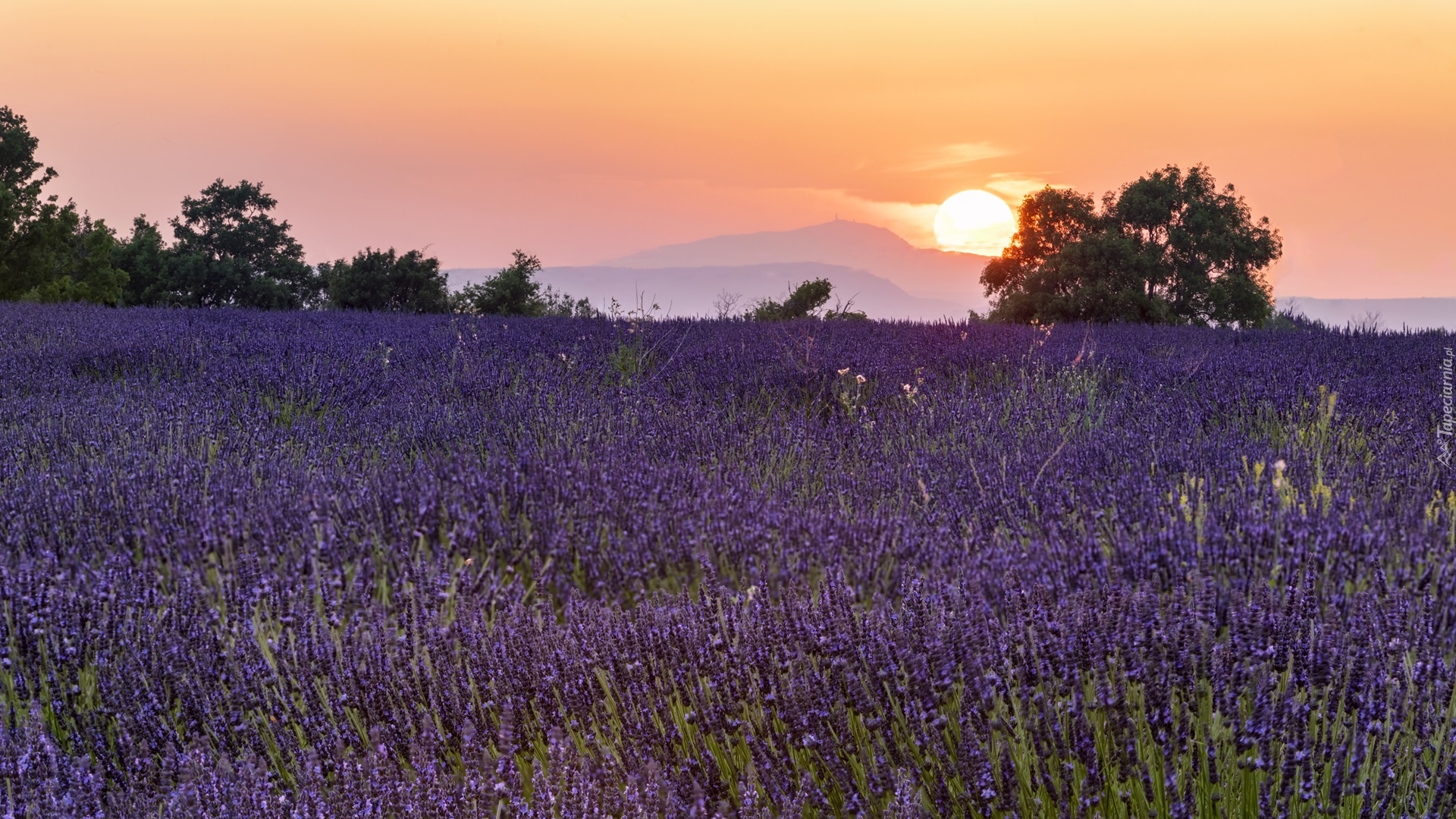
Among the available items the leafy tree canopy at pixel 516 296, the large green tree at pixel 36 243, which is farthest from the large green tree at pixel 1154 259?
the large green tree at pixel 36 243

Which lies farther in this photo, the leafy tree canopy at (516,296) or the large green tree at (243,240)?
the large green tree at (243,240)

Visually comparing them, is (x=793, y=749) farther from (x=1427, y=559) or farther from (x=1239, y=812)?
(x=1427, y=559)

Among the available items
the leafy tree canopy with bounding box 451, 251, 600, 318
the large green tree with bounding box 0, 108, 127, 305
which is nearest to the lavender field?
the leafy tree canopy with bounding box 451, 251, 600, 318

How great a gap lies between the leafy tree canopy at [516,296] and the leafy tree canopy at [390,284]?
90 cm

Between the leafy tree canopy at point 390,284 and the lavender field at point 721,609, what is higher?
the leafy tree canopy at point 390,284

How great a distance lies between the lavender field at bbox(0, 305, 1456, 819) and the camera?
62.7 inches

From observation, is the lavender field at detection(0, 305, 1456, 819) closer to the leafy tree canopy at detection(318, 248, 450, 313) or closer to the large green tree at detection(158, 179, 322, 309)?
the leafy tree canopy at detection(318, 248, 450, 313)

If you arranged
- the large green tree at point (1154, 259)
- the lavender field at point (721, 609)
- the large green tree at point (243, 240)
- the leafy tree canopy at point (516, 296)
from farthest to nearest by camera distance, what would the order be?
the large green tree at point (243, 240) → the large green tree at point (1154, 259) → the leafy tree canopy at point (516, 296) → the lavender field at point (721, 609)

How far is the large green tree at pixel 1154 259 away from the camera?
70.2ft

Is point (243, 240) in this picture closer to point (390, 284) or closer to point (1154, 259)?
point (390, 284)

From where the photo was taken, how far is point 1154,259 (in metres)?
22.0

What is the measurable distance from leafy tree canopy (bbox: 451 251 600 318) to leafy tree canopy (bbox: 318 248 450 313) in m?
0.90

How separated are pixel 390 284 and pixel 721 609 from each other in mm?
17657

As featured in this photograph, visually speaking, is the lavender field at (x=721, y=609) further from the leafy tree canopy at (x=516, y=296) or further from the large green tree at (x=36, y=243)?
the large green tree at (x=36, y=243)
